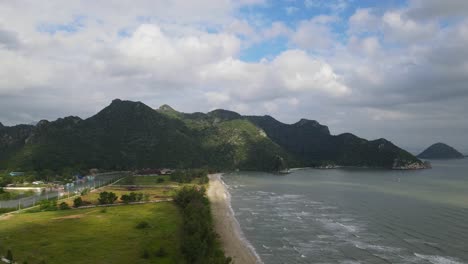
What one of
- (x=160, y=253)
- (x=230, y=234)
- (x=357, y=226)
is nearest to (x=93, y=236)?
(x=160, y=253)

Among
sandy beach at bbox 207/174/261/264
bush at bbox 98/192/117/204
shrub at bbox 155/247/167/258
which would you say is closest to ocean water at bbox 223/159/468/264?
sandy beach at bbox 207/174/261/264

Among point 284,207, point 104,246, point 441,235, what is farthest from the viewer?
point 284,207

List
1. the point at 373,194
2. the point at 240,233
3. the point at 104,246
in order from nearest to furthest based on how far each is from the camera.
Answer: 1. the point at 104,246
2. the point at 240,233
3. the point at 373,194

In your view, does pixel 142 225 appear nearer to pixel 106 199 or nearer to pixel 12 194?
pixel 106 199

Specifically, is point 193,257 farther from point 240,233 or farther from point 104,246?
point 240,233

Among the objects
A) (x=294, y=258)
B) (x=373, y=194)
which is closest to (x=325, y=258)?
(x=294, y=258)

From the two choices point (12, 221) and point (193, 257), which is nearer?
point (193, 257)
